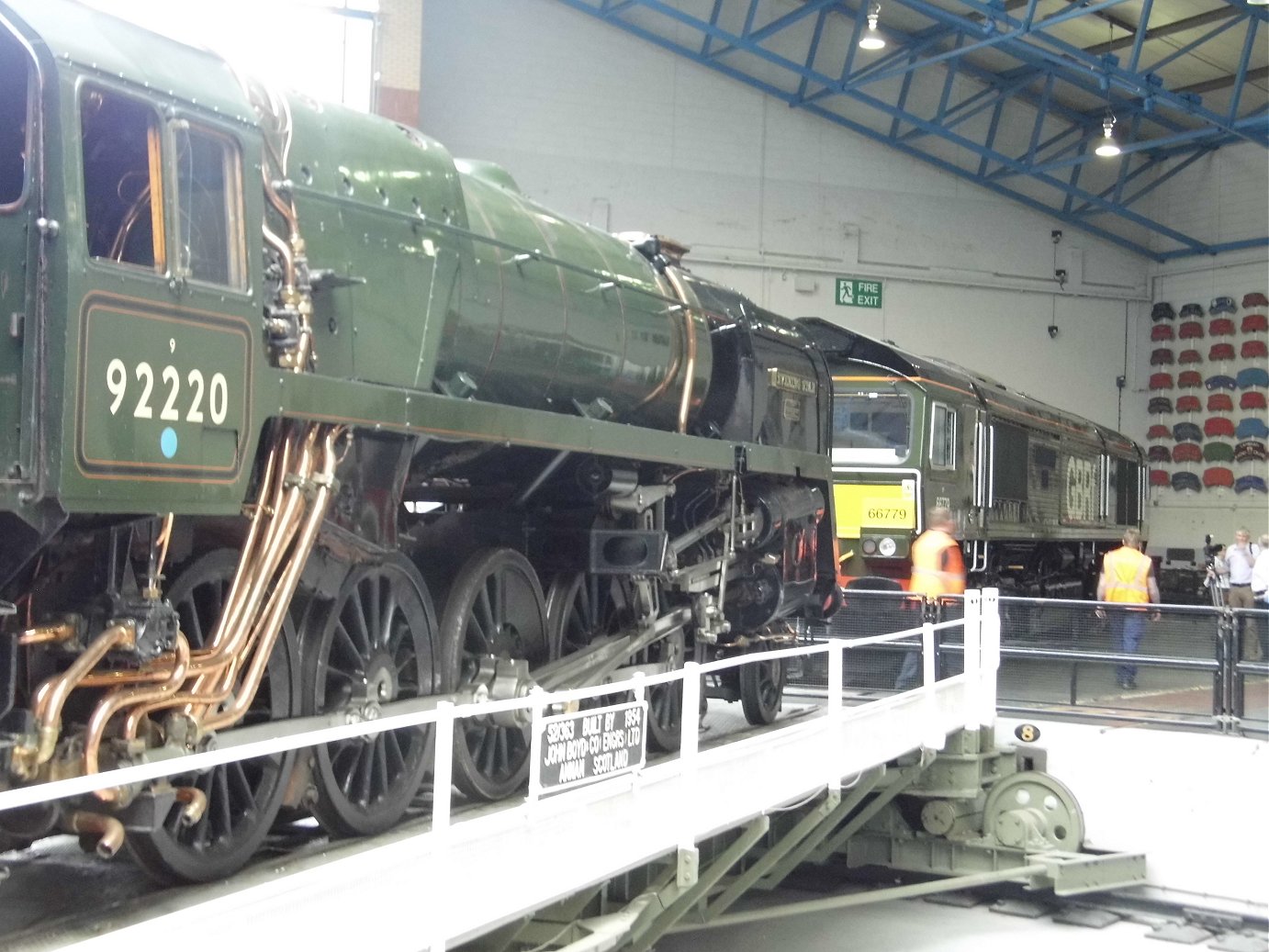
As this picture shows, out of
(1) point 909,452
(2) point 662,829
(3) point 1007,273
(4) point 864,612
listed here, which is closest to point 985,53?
(3) point 1007,273

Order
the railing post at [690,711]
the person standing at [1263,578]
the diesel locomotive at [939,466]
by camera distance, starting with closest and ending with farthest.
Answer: the railing post at [690,711] → the diesel locomotive at [939,466] → the person standing at [1263,578]

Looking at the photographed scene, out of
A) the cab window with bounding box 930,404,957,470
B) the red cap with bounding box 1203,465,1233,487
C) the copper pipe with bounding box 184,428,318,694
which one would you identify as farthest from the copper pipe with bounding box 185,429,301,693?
the red cap with bounding box 1203,465,1233,487

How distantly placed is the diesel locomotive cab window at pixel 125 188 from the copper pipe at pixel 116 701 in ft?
4.05

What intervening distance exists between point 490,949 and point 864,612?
640 cm

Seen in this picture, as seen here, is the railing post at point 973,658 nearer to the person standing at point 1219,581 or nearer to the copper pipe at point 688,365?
the copper pipe at point 688,365

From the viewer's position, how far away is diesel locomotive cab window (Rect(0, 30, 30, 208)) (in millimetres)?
4047

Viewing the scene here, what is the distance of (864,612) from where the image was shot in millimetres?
11805

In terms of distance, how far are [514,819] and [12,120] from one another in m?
2.94

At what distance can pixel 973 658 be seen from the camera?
10.7 meters

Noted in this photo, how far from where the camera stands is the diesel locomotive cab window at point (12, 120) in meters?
4.05

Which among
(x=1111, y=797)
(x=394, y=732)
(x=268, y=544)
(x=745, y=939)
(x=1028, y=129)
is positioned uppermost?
(x=1028, y=129)

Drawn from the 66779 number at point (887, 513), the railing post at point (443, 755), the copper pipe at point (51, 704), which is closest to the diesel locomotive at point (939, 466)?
the 66779 number at point (887, 513)

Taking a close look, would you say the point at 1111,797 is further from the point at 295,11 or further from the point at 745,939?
the point at 295,11

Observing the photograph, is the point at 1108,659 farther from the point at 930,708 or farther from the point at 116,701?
the point at 116,701
